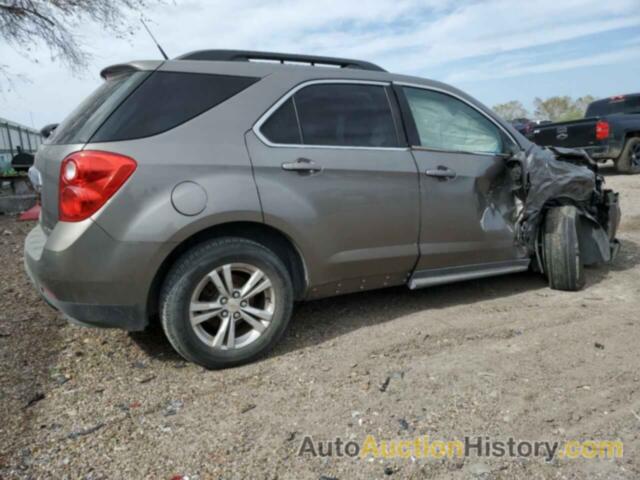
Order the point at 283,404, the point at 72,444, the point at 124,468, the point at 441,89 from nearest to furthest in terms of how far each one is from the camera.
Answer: the point at 124,468, the point at 72,444, the point at 283,404, the point at 441,89

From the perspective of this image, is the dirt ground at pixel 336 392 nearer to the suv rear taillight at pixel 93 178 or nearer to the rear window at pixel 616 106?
the suv rear taillight at pixel 93 178

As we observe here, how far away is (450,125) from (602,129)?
864cm

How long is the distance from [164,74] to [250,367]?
5.81 ft

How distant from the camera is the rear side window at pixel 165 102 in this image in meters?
2.73

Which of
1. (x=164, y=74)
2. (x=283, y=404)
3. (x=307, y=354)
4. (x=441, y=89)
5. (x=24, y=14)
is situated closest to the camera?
(x=283, y=404)

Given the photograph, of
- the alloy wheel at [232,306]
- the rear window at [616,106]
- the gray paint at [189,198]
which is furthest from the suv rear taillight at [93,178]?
the rear window at [616,106]

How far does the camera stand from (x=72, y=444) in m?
2.33

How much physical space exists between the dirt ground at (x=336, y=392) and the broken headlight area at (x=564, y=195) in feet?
1.80

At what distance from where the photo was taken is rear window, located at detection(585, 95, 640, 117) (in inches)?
496

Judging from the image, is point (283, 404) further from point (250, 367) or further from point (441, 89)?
point (441, 89)

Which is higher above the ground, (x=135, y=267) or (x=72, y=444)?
(x=135, y=267)

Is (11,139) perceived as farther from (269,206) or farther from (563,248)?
(563,248)

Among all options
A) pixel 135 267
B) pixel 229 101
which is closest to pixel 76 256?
pixel 135 267

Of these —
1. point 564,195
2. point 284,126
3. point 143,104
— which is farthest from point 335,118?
point 564,195
